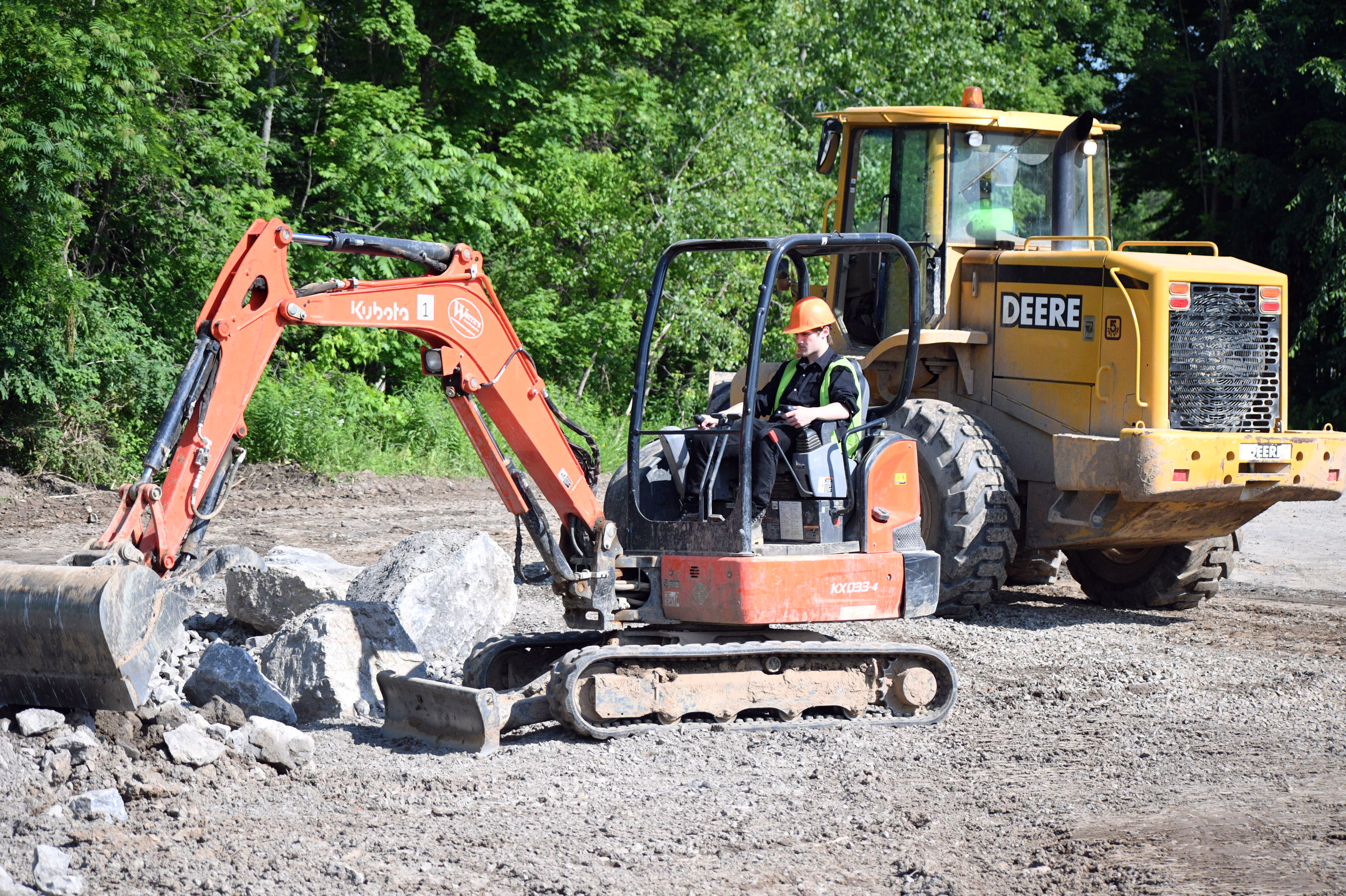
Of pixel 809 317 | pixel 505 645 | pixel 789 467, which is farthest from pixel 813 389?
pixel 505 645

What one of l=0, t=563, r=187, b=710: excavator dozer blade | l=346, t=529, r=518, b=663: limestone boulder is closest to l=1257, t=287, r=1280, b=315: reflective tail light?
l=346, t=529, r=518, b=663: limestone boulder

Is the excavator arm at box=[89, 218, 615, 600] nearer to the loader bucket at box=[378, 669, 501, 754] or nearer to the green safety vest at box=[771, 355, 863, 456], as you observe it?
the loader bucket at box=[378, 669, 501, 754]

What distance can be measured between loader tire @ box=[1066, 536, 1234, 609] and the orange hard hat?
3.97 m

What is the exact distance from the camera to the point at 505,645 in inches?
255

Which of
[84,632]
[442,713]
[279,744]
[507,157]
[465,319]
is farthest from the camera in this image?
[507,157]

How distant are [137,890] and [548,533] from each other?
2.61 m

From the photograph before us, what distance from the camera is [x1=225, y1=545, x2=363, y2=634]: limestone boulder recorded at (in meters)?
7.47

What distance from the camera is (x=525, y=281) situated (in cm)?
1891

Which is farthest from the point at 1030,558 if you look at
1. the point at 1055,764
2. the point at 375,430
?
the point at 375,430

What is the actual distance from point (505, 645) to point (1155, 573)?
5.15m

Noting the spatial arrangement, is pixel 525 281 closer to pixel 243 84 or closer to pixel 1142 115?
pixel 243 84

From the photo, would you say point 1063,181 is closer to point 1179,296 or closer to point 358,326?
point 1179,296

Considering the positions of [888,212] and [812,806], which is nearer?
[812,806]

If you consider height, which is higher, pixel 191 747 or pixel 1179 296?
pixel 1179 296
